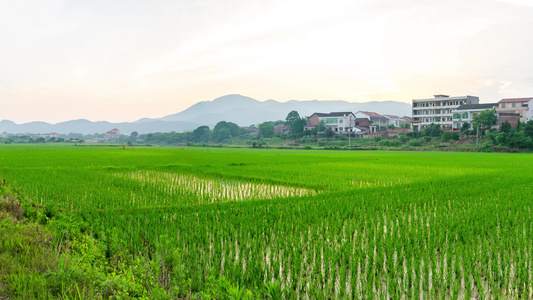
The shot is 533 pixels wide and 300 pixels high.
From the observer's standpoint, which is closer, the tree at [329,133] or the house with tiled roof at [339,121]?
the tree at [329,133]

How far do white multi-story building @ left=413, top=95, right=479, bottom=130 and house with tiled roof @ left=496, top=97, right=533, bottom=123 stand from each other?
6.91 metres

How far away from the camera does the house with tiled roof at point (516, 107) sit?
→ 4866cm

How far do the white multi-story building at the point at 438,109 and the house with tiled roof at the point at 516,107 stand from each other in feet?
22.7

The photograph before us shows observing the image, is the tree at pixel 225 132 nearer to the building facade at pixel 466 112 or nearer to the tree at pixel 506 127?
the building facade at pixel 466 112

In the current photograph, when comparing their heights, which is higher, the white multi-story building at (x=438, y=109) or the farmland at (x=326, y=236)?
the white multi-story building at (x=438, y=109)

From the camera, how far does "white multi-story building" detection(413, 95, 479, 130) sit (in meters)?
58.3

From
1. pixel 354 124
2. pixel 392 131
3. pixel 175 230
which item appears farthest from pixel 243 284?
pixel 354 124

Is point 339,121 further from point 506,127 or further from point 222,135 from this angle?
point 222,135

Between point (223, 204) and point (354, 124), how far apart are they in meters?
61.3

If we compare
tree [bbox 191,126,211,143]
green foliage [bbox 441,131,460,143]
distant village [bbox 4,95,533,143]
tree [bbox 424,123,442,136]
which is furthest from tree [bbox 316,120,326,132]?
tree [bbox 191,126,211,143]

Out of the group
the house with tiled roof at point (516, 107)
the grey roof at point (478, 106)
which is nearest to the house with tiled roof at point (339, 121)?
the grey roof at point (478, 106)

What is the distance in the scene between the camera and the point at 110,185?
35.6 ft

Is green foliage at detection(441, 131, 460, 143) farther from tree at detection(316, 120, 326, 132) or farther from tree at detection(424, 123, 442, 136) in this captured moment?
tree at detection(316, 120, 326, 132)

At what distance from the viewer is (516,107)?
4962cm
